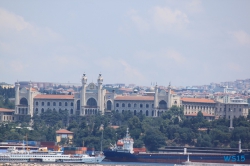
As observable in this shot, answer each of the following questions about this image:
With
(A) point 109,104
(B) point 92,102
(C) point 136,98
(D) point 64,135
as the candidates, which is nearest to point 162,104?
(C) point 136,98

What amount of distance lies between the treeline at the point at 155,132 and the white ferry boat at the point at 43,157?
18276 millimetres

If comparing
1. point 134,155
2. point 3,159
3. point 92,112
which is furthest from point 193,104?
point 3,159

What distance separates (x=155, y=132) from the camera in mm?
127562

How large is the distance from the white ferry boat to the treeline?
18276 mm

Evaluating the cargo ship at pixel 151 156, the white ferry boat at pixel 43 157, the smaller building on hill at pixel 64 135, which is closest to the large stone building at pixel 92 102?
the smaller building on hill at pixel 64 135

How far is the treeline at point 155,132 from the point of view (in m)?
124

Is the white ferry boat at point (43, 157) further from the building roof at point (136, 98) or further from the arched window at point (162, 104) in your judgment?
the building roof at point (136, 98)

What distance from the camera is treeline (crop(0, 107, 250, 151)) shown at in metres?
124

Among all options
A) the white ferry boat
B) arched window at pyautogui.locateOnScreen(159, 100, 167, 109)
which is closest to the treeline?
arched window at pyautogui.locateOnScreen(159, 100, 167, 109)

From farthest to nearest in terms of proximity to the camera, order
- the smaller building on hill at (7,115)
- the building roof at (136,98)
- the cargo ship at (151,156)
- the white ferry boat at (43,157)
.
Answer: the building roof at (136,98)
the smaller building on hill at (7,115)
the cargo ship at (151,156)
the white ferry boat at (43,157)

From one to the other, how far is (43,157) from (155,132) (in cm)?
2542

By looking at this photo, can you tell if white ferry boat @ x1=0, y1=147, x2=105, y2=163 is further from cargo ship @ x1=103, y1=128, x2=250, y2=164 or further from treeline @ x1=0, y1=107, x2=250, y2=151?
treeline @ x1=0, y1=107, x2=250, y2=151

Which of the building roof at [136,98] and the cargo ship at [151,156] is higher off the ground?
the building roof at [136,98]

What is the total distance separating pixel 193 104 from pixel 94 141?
136 ft
